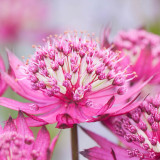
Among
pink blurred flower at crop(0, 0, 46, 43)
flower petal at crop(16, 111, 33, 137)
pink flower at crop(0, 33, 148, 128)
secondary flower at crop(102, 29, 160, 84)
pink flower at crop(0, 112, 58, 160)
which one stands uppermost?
pink blurred flower at crop(0, 0, 46, 43)

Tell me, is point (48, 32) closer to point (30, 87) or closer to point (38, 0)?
point (38, 0)

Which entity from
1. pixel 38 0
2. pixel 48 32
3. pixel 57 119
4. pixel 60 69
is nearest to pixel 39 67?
pixel 60 69

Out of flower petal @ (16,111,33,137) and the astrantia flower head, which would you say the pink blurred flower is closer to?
the astrantia flower head

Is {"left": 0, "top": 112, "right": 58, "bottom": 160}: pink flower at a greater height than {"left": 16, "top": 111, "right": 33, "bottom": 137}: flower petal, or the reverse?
{"left": 16, "top": 111, "right": 33, "bottom": 137}: flower petal

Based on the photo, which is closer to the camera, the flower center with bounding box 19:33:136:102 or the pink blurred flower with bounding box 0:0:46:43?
the flower center with bounding box 19:33:136:102

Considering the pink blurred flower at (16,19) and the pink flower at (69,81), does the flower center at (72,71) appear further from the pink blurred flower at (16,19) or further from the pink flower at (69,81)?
the pink blurred flower at (16,19)

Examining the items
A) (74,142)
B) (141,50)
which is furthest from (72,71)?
(141,50)

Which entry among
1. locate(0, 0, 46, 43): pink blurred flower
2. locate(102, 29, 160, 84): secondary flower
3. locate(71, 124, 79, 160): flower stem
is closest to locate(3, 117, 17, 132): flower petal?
locate(71, 124, 79, 160): flower stem

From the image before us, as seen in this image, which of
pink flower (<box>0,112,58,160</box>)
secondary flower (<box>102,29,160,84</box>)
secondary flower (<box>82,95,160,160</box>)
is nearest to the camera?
pink flower (<box>0,112,58,160</box>)
